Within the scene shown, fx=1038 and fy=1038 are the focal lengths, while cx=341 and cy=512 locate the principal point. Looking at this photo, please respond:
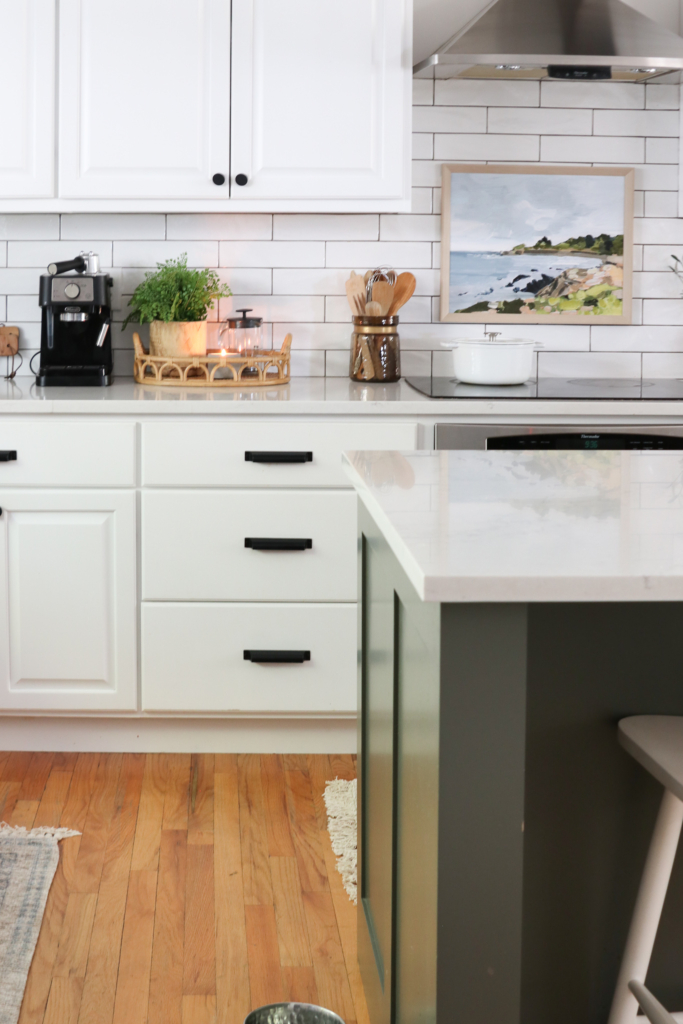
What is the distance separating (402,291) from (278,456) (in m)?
0.77

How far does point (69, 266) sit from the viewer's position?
296cm

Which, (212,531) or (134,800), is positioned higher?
(212,531)

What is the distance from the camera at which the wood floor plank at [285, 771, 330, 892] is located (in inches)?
86.4

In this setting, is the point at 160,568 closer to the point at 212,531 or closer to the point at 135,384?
the point at 212,531

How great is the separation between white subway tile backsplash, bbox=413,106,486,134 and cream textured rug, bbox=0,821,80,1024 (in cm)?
231

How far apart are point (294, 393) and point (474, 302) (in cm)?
79

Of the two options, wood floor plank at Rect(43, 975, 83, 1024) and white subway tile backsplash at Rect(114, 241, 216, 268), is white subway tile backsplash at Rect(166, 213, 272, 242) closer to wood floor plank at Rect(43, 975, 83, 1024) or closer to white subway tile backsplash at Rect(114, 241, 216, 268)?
white subway tile backsplash at Rect(114, 241, 216, 268)

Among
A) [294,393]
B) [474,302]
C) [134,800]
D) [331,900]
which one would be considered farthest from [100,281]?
[331,900]

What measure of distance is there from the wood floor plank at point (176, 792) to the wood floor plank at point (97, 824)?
0.13 metres

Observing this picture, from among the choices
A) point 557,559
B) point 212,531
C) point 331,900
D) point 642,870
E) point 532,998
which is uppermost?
point 557,559

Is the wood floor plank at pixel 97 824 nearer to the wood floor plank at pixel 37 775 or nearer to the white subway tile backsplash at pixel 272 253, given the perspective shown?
the wood floor plank at pixel 37 775

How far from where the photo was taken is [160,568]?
2734 mm

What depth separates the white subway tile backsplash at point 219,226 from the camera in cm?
325

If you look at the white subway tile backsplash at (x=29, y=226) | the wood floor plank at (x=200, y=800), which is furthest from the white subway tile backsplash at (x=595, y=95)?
the wood floor plank at (x=200, y=800)
